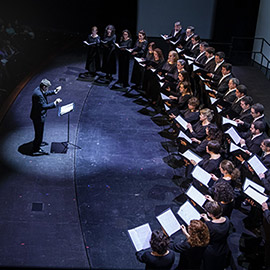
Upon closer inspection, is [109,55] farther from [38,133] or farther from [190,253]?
[190,253]

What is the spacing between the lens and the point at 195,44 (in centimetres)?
930

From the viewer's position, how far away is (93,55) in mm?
10250

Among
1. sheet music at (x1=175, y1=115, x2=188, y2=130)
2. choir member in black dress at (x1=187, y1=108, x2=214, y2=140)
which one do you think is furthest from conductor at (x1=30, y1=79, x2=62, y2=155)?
choir member in black dress at (x1=187, y1=108, x2=214, y2=140)

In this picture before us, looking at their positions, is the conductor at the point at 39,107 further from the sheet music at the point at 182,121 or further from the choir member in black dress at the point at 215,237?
the choir member in black dress at the point at 215,237

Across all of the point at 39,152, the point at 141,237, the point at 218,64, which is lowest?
the point at 39,152

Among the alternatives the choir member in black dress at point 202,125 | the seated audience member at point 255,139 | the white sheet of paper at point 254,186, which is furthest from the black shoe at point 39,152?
the white sheet of paper at point 254,186

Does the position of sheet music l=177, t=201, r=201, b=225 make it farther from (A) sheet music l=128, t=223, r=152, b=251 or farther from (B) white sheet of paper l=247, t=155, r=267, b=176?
(B) white sheet of paper l=247, t=155, r=267, b=176

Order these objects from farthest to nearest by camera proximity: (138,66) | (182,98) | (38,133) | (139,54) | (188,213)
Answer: (138,66)
(139,54)
(182,98)
(38,133)
(188,213)

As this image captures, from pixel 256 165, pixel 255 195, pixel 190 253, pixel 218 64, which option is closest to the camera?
pixel 190 253

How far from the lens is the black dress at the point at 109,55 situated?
991 cm

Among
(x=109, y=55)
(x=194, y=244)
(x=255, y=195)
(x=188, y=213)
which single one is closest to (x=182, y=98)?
(x=255, y=195)

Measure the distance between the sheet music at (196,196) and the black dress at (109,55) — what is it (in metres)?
5.80

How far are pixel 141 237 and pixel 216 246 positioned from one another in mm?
821

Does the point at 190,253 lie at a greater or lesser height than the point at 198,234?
lesser
